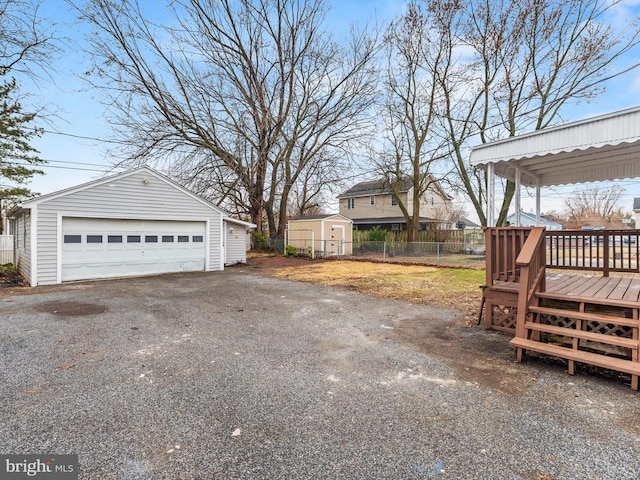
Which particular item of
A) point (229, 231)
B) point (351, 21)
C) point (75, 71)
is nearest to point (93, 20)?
point (75, 71)

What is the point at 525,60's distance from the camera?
14820 mm

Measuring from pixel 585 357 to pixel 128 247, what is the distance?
12.0 metres

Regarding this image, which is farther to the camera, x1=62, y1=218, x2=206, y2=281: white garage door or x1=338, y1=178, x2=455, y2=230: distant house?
x1=338, y1=178, x2=455, y2=230: distant house

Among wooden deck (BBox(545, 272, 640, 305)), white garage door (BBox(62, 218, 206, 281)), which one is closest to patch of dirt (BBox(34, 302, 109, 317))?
white garage door (BBox(62, 218, 206, 281))

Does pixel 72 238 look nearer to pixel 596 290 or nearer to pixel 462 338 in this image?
pixel 462 338

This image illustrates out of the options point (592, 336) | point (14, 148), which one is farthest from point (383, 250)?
point (14, 148)

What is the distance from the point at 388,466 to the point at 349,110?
64.6ft

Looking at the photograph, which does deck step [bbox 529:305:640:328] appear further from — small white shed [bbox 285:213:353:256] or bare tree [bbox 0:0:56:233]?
small white shed [bbox 285:213:353:256]

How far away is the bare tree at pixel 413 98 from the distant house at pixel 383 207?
5178mm

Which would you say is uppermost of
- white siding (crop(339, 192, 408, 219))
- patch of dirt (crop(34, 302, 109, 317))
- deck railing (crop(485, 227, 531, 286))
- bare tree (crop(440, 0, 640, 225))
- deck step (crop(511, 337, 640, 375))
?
bare tree (crop(440, 0, 640, 225))

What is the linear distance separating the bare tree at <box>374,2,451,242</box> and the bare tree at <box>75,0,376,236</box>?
4.79ft

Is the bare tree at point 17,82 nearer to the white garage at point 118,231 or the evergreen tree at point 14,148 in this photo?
the evergreen tree at point 14,148

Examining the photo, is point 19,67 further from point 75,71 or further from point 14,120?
point 14,120

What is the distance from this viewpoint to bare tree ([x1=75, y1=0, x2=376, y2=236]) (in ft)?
50.8
